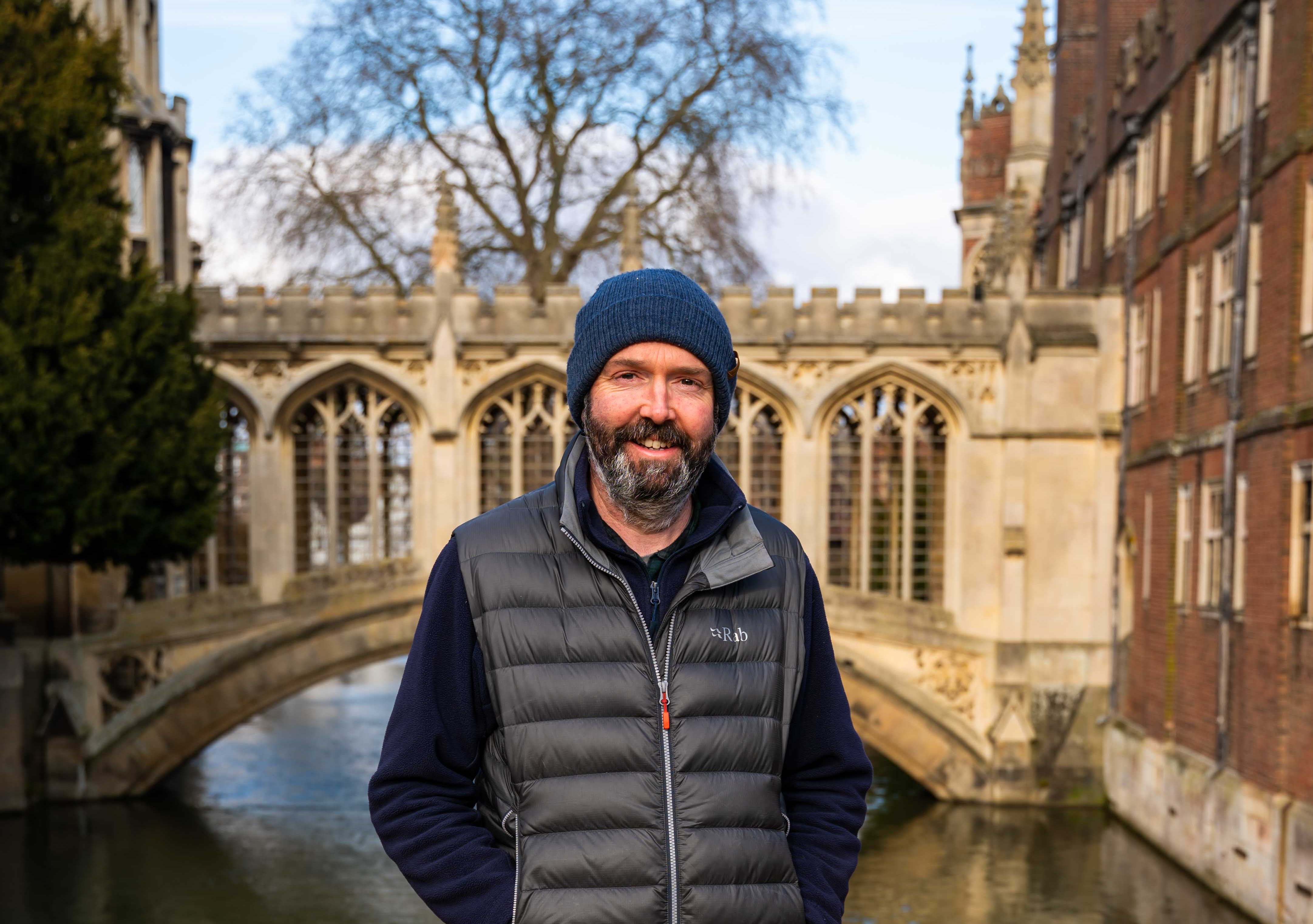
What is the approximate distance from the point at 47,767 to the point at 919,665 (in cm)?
829

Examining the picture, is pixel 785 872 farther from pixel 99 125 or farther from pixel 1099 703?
pixel 1099 703

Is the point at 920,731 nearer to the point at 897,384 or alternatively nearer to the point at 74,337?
the point at 897,384

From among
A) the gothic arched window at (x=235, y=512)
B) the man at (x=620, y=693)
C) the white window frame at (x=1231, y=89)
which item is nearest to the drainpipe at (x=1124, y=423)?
the white window frame at (x=1231, y=89)

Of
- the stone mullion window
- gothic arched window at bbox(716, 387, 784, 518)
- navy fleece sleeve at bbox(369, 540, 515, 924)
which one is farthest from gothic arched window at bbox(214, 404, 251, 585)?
navy fleece sleeve at bbox(369, 540, 515, 924)

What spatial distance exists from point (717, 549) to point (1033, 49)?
19681 mm

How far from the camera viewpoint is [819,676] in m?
2.13

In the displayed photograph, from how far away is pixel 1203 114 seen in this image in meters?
11.4

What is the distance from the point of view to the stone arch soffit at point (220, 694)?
12828mm

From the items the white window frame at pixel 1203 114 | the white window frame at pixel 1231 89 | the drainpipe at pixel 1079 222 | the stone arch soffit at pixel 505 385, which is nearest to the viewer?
the white window frame at pixel 1231 89

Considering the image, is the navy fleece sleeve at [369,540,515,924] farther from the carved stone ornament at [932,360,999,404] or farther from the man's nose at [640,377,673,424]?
the carved stone ornament at [932,360,999,404]

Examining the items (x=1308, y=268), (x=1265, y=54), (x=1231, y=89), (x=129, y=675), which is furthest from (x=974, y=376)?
(x=129, y=675)

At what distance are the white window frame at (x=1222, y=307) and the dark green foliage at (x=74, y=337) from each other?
823 centimetres

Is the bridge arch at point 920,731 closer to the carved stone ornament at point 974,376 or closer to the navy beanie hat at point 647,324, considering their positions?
the carved stone ornament at point 974,376

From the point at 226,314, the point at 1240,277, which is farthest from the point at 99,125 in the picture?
the point at 1240,277
